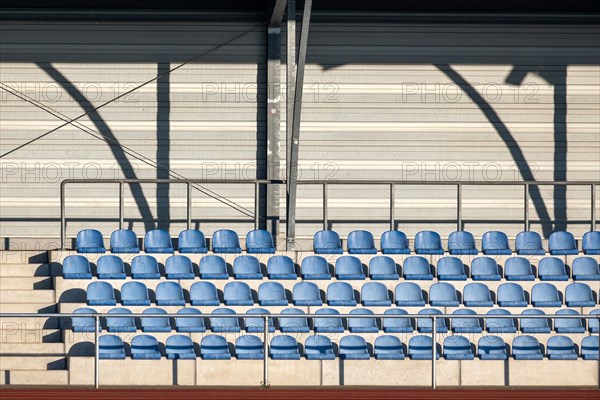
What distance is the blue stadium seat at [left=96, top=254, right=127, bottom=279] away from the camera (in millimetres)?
17500

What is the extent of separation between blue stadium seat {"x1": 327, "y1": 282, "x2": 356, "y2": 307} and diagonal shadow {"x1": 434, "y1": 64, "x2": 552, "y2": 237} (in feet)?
15.4

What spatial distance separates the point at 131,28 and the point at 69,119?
6.04 feet

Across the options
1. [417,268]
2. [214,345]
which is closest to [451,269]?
[417,268]

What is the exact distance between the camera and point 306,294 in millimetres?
17297

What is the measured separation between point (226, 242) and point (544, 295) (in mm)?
4846

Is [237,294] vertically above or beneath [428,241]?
beneath

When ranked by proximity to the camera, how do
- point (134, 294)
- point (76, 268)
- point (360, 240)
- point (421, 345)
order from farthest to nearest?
point (360, 240) → point (76, 268) → point (134, 294) → point (421, 345)

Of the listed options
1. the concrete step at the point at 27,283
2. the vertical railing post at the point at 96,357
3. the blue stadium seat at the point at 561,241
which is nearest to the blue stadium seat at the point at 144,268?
the concrete step at the point at 27,283

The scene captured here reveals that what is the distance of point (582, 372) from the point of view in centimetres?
1625

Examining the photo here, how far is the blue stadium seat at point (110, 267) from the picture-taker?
1750 centimetres

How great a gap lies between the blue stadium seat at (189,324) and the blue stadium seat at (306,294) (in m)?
1.38

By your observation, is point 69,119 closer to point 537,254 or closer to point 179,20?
point 179,20

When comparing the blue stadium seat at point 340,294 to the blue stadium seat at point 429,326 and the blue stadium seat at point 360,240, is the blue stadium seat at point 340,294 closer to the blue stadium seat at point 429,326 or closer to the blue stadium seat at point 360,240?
the blue stadium seat at point 429,326

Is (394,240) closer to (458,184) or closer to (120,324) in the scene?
(458,184)
